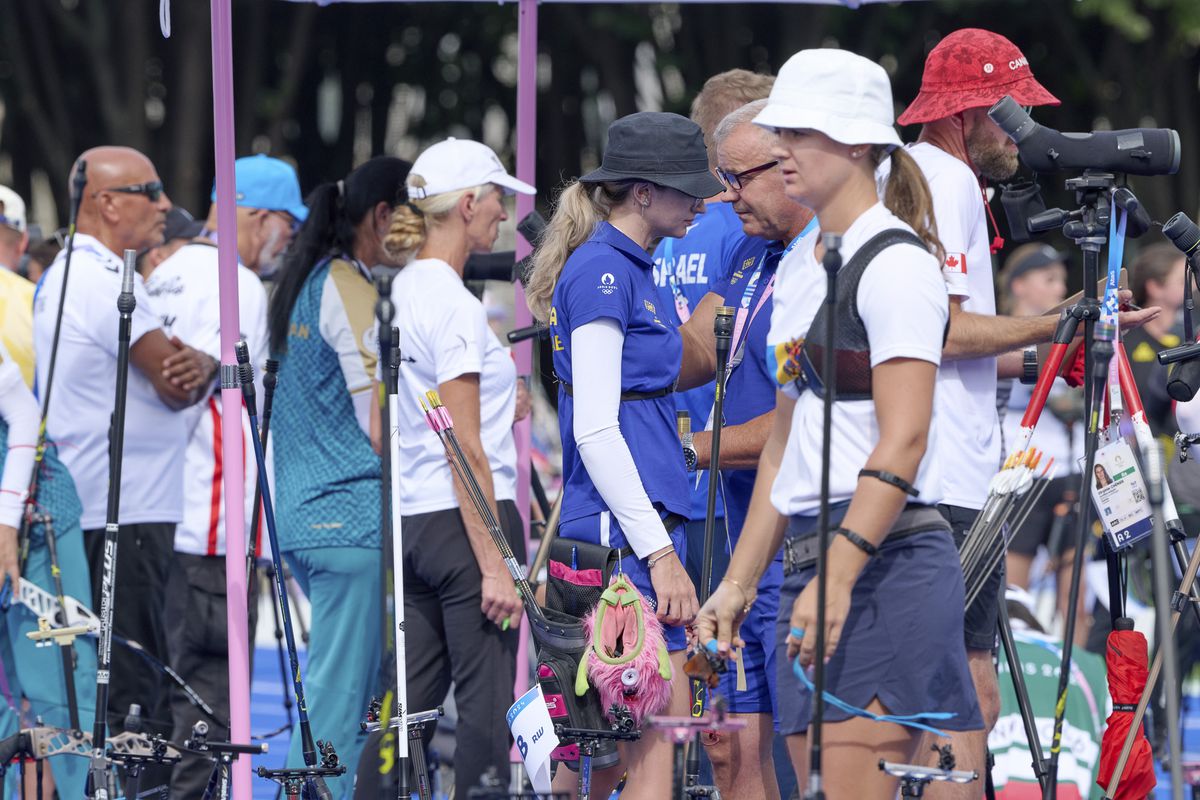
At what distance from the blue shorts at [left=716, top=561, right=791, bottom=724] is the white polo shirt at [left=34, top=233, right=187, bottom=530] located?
2.20 meters

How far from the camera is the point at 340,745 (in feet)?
16.5

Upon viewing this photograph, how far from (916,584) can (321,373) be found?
8.38 ft

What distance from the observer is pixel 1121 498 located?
12.9 ft

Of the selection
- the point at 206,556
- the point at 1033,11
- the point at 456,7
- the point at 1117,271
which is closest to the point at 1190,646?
the point at 1117,271

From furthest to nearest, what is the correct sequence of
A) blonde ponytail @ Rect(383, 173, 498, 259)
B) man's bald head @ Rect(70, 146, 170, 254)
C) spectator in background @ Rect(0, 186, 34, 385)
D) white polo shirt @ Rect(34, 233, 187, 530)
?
man's bald head @ Rect(70, 146, 170, 254)
spectator in background @ Rect(0, 186, 34, 385)
white polo shirt @ Rect(34, 233, 187, 530)
blonde ponytail @ Rect(383, 173, 498, 259)

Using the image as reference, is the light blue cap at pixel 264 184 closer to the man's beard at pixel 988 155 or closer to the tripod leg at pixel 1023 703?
the man's beard at pixel 988 155

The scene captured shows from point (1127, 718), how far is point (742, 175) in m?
1.62

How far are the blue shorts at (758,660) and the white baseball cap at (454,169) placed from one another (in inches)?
59.3

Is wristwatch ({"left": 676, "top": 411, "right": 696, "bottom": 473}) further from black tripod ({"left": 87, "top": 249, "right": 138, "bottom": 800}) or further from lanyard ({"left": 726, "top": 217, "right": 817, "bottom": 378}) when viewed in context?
black tripod ({"left": 87, "top": 249, "right": 138, "bottom": 800})

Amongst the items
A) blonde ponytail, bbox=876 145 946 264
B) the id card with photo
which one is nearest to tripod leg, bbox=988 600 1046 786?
the id card with photo

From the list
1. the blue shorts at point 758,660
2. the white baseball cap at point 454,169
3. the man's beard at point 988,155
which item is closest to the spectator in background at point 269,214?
the white baseball cap at point 454,169

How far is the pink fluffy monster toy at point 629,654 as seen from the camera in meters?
3.79

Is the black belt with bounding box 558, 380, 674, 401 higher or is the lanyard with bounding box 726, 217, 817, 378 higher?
the lanyard with bounding box 726, 217, 817, 378

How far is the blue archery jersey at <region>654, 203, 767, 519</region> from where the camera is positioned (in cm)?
472
